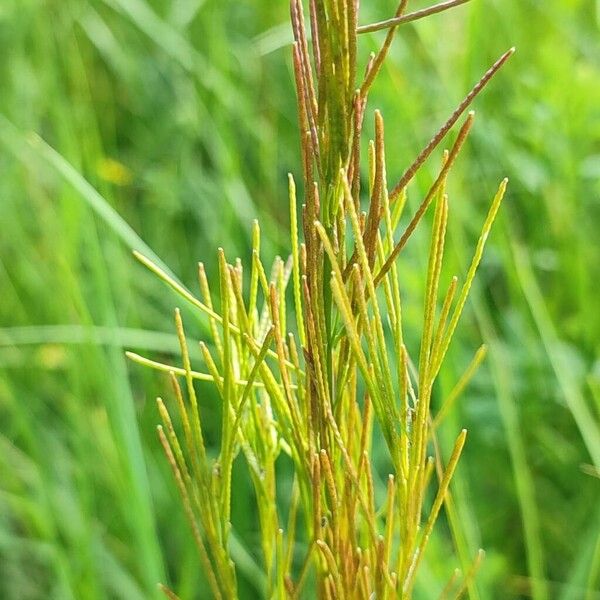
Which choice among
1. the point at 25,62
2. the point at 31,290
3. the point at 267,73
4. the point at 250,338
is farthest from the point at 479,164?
the point at 250,338

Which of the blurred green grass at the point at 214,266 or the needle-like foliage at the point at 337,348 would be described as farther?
the blurred green grass at the point at 214,266

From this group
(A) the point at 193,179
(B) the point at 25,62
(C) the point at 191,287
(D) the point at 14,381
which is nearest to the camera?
(D) the point at 14,381

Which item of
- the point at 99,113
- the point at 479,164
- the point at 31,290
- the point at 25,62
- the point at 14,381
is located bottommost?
the point at 14,381

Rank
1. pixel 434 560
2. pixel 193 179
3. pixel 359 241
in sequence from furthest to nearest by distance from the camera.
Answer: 1. pixel 193 179
2. pixel 434 560
3. pixel 359 241

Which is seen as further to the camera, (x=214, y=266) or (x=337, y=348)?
(x=214, y=266)

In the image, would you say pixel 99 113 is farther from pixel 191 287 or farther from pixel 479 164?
pixel 479 164
